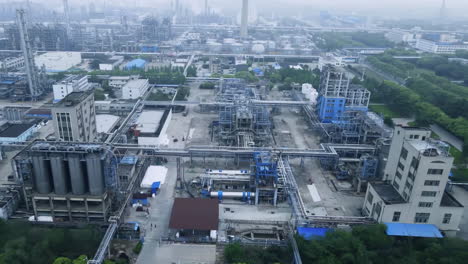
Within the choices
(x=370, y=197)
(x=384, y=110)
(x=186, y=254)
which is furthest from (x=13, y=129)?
(x=384, y=110)

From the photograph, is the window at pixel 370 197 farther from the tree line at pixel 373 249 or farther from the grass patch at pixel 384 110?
the grass patch at pixel 384 110

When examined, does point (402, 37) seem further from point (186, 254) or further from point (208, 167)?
point (186, 254)

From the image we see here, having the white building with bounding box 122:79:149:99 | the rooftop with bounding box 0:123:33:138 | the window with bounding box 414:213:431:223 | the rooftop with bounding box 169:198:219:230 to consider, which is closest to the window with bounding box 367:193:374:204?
the window with bounding box 414:213:431:223

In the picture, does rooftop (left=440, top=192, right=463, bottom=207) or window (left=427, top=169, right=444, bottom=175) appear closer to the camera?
window (left=427, top=169, right=444, bottom=175)

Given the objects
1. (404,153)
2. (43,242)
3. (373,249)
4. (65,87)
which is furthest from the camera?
(65,87)

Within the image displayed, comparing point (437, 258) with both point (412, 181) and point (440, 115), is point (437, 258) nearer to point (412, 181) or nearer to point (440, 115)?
point (412, 181)

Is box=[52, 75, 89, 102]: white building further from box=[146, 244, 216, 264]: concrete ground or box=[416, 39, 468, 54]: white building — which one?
box=[416, 39, 468, 54]: white building

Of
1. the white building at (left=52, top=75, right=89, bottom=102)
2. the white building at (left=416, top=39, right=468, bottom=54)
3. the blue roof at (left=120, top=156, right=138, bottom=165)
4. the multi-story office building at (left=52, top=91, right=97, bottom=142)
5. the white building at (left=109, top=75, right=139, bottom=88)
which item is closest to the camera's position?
the multi-story office building at (left=52, top=91, right=97, bottom=142)
